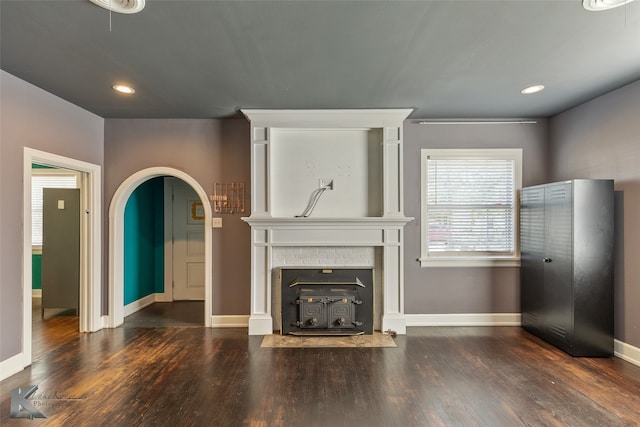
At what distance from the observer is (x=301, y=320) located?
345 cm

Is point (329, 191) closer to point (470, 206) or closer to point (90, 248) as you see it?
point (470, 206)

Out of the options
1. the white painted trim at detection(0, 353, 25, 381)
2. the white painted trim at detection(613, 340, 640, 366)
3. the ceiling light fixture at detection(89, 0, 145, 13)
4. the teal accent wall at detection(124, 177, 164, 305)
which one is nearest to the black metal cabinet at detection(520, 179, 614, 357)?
the white painted trim at detection(613, 340, 640, 366)

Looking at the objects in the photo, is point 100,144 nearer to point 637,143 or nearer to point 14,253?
point 14,253

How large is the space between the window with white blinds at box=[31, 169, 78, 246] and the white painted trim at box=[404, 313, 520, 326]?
18.6 feet

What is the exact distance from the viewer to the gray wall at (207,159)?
3836 millimetres

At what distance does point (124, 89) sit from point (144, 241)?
2.55 meters

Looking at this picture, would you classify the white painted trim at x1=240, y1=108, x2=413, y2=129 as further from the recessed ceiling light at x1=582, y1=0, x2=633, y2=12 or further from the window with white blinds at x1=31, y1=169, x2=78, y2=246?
the window with white blinds at x1=31, y1=169, x2=78, y2=246

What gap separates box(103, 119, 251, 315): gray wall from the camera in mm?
3836

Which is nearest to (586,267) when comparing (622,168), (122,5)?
(622,168)

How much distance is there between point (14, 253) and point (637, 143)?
5482mm

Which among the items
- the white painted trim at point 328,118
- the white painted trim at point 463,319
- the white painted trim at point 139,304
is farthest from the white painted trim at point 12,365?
the white painted trim at point 463,319

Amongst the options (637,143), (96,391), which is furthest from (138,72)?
(637,143)

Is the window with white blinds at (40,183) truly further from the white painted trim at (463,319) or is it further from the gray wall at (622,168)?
the gray wall at (622,168)

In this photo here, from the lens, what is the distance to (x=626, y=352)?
2928 mm
